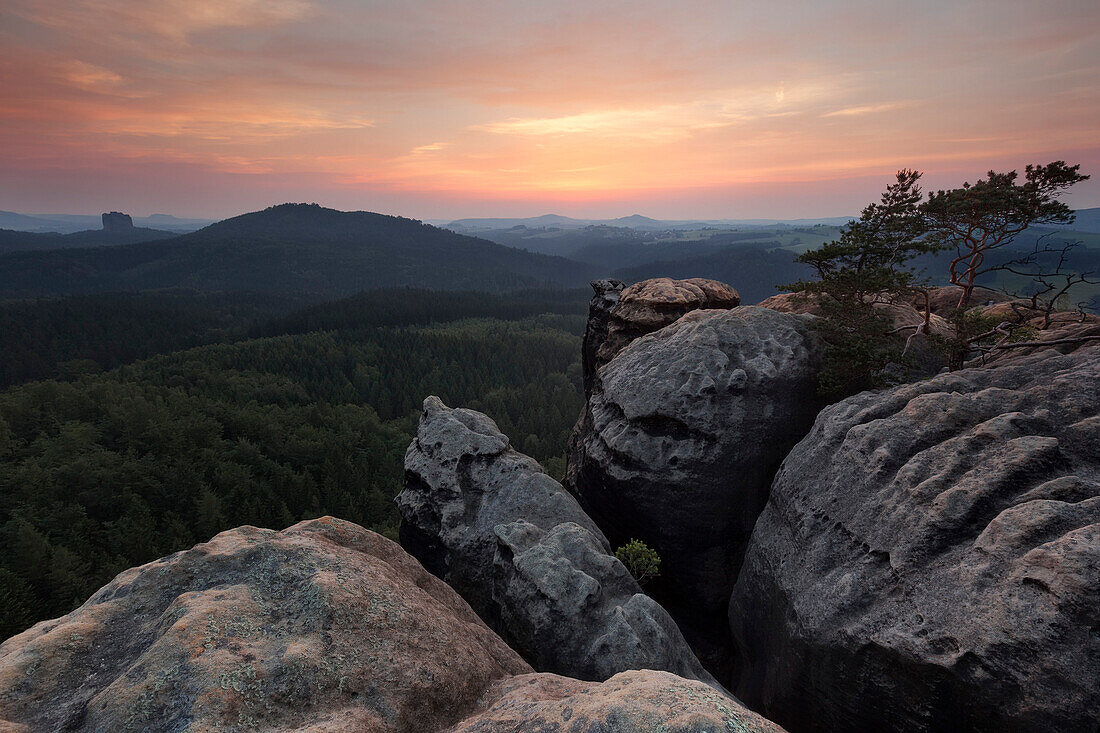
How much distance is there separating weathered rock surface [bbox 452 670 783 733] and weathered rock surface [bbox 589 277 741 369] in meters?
22.9

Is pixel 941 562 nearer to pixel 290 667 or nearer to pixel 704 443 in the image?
pixel 704 443

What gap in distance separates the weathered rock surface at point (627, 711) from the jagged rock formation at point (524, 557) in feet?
15.8

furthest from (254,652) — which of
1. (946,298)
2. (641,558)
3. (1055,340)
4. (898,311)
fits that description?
(946,298)

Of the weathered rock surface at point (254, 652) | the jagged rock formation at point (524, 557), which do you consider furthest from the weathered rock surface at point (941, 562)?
the weathered rock surface at point (254, 652)

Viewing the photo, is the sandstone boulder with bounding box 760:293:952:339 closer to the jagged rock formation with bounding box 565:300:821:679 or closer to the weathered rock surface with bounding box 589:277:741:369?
the weathered rock surface with bounding box 589:277:741:369

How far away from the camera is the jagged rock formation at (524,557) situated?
1388cm

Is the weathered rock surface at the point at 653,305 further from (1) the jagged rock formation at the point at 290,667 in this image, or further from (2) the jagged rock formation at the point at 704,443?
(1) the jagged rock formation at the point at 290,667

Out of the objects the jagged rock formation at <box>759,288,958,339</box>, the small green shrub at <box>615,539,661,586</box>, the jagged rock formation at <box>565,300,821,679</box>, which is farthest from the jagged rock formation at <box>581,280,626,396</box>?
the small green shrub at <box>615,539,661,586</box>

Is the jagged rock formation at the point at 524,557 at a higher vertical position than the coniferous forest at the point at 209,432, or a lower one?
higher

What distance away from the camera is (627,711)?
7.23 meters

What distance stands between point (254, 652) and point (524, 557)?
27.5 feet

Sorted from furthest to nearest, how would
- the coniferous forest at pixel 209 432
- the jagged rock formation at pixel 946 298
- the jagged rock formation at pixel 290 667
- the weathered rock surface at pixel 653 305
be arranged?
the coniferous forest at pixel 209 432, the weathered rock surface at pixel 653 305, the jagged rock formation at pixel 946 298, the jagged rock formation at pixel 290 667

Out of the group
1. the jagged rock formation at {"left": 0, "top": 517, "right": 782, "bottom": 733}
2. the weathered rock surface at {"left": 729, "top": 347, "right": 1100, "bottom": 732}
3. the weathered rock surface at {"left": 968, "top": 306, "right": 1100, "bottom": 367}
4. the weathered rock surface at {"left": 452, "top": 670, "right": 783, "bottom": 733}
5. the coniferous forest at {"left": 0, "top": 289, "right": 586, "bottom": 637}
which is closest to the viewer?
the weathered rock surface at {"left": 452, "top": 670, "right": 783, "bottom": 733}

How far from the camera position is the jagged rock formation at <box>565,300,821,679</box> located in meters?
20.5
